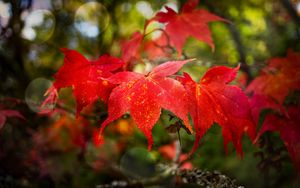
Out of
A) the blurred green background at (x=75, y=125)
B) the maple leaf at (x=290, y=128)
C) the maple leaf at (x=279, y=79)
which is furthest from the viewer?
the blurred green background at (x=75, y=125)

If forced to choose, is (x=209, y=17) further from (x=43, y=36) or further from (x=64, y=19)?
(x=43, y=36)

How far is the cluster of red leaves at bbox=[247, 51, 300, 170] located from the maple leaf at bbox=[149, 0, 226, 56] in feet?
1.15

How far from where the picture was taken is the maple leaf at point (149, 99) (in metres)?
0.86

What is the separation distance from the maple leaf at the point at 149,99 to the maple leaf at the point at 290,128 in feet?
1.83

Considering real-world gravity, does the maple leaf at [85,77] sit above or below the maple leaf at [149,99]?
below

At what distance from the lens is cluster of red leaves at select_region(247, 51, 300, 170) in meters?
1.23

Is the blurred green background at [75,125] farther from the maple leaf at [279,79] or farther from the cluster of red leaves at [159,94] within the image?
the cluster of red leaves at [159,94]

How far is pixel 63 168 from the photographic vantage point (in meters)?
1.98

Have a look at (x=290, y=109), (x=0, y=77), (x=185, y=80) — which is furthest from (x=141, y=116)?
(x=0, y=77)

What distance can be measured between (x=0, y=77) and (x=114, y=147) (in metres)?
0.99

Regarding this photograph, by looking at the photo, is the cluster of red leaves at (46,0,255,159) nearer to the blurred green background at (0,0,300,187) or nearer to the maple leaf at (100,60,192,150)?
the maple leaf at (100,60,192,150)

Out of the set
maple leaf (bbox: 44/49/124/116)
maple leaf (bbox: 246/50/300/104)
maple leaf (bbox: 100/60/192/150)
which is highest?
maple leaf (bbox: 100/60/192/150)

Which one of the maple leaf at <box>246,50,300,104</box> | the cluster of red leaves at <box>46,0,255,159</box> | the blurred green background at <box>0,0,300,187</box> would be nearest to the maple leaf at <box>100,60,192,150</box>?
the cluster of red leaves at <box>46,0,255,159</box>

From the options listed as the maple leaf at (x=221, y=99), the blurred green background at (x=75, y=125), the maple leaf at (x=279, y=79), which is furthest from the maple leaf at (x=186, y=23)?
the maple leaf at (x=221, y=99)
